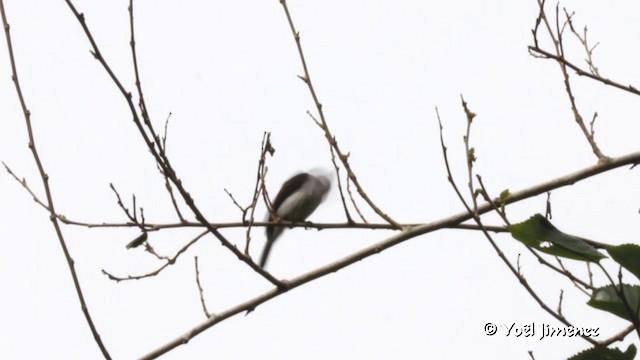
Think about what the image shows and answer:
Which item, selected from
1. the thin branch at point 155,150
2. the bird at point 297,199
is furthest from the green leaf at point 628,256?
the bird at point 297,199

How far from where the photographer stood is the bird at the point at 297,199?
6605 millimetres

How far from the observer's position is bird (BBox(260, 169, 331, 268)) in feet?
21.7

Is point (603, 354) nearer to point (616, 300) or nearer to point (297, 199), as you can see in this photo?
point (616, 300)

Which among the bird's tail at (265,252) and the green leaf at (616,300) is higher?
the bird's tail at (265,252)

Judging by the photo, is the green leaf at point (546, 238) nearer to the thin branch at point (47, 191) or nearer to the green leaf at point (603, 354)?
the green leaf at point (603, 354)

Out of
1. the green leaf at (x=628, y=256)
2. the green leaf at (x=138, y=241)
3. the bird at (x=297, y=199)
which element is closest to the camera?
the green leaf at (x=628, y=256)

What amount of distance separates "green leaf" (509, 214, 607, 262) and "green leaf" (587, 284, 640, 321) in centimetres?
13

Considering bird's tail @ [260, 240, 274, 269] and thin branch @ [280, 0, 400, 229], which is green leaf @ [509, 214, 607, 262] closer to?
thin branch @ [280, 0, 400, 229]

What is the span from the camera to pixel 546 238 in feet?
9.29

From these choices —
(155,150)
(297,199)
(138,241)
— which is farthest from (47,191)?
(297,199)

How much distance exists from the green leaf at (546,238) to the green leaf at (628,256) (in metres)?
0.12

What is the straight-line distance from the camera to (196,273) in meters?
3.98

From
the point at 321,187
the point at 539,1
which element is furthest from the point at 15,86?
the point at 321,187

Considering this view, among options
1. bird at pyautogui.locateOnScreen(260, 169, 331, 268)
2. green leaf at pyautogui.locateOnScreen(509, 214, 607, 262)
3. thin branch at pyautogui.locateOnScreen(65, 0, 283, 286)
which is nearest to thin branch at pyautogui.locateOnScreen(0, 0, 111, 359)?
thin branch at pyautogui.locateOnScreen(65, 0, 283, 286)
